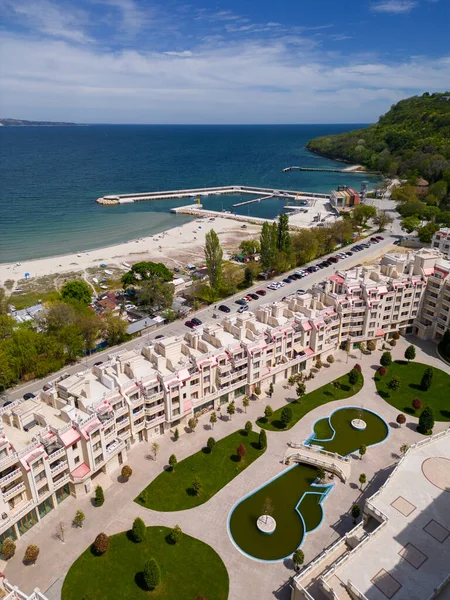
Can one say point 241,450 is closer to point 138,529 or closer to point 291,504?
point 291,504

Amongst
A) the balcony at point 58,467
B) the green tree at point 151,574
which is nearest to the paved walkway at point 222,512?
the balcony at point 58,467

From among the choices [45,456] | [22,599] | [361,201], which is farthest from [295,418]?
[361,201]

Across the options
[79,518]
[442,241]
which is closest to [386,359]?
[79,518]

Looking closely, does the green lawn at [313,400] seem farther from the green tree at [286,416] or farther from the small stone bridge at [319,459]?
the small stone bridge at [319,459]

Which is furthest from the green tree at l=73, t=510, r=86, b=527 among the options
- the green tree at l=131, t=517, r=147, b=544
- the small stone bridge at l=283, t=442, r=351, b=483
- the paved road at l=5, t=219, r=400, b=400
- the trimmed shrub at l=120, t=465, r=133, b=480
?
the paved road at l=5, t=219, r=400, b=400

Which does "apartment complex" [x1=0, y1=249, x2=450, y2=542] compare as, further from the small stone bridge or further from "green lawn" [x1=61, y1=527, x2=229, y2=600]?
the small stone bridge
